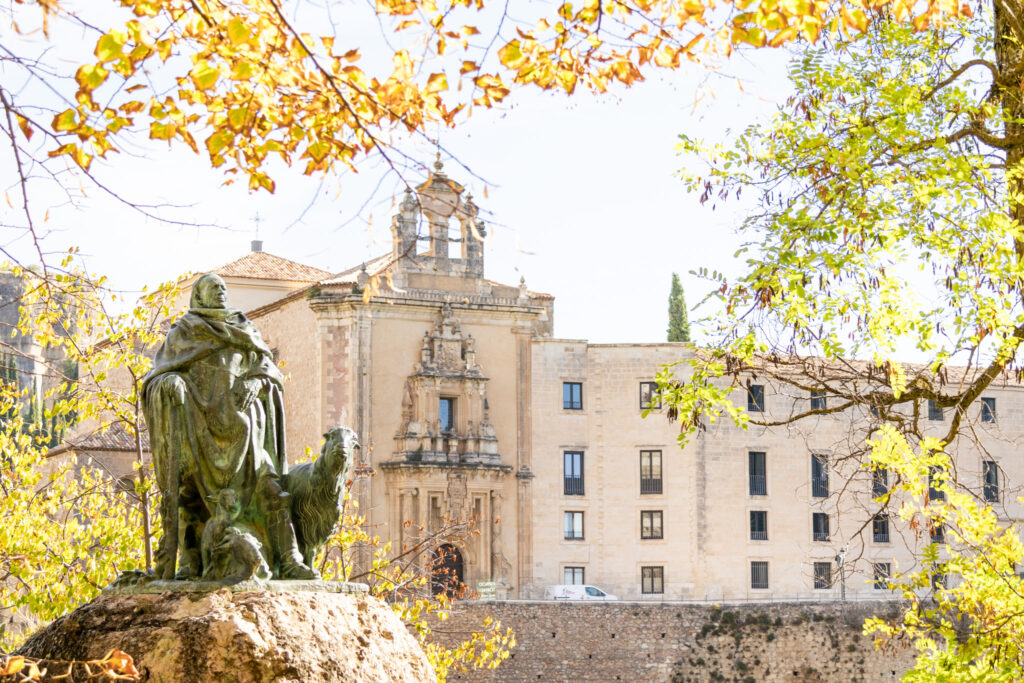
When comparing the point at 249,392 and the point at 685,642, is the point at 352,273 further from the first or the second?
the point at 249,392

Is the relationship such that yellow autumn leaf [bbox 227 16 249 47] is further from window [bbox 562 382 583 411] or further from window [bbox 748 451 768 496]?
window [bbox 748 451 768 496]

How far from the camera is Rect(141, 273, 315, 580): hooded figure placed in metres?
6.79

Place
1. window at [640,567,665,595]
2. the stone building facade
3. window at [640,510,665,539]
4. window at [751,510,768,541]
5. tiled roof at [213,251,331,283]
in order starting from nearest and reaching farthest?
the stone building facade
window at [640,567,665,595]
window at [640,510,665,539]
window at [751,510,768,541]
tiled roof at [213,251,331,283]

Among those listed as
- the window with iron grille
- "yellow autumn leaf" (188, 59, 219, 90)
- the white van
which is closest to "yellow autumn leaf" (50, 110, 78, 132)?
"yellow autumn leaf" (188, 59, 219, 90)

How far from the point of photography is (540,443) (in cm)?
4256

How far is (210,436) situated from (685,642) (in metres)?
34.1

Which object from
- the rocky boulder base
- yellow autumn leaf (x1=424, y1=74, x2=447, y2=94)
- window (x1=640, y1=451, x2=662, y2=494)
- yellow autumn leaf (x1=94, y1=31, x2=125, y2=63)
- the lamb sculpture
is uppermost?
yellow autumn leaf (x1=424, y1=74, x2=447, y2=94)

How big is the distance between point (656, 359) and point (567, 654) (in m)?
9.66

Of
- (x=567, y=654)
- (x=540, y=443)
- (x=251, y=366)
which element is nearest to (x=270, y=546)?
(x=251, y=366)

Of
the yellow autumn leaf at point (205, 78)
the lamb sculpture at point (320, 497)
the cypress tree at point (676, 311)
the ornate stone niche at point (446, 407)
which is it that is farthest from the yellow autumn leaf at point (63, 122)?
the cypress tree at point (676, 311)

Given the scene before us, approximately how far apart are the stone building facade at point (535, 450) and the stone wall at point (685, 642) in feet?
5.59

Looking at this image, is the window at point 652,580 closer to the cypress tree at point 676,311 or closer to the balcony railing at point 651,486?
the balcony railing at point 651,486

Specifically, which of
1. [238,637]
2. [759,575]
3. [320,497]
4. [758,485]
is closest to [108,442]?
[758,485]

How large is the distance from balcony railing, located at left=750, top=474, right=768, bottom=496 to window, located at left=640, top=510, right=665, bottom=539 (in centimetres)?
308
